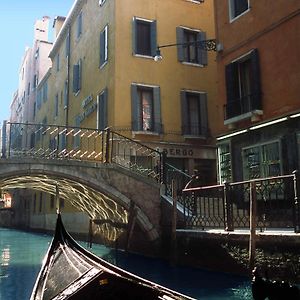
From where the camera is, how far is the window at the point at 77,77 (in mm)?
17672

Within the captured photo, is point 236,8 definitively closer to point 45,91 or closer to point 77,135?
point 77,135

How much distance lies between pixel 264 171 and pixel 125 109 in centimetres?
509

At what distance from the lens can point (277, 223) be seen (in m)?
9.13

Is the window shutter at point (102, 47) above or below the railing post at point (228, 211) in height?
above

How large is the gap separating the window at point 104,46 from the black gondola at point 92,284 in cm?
1018

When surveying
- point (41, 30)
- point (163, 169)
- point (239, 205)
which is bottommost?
point (239, 205)

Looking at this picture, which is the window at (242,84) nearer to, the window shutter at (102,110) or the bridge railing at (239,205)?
the bridge railing at (239,205)

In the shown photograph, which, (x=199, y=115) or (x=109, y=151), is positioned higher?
(x=199, y=115)

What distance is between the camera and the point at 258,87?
35.2 feet

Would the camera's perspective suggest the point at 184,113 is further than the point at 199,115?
No

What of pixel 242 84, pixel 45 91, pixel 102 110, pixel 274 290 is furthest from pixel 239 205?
pixel 45 91

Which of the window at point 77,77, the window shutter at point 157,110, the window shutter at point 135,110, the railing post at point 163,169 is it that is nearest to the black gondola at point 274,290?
the railing post at point 163,169

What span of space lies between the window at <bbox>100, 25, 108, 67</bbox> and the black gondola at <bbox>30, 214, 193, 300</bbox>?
10.2 meters

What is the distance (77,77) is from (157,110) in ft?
17.0
